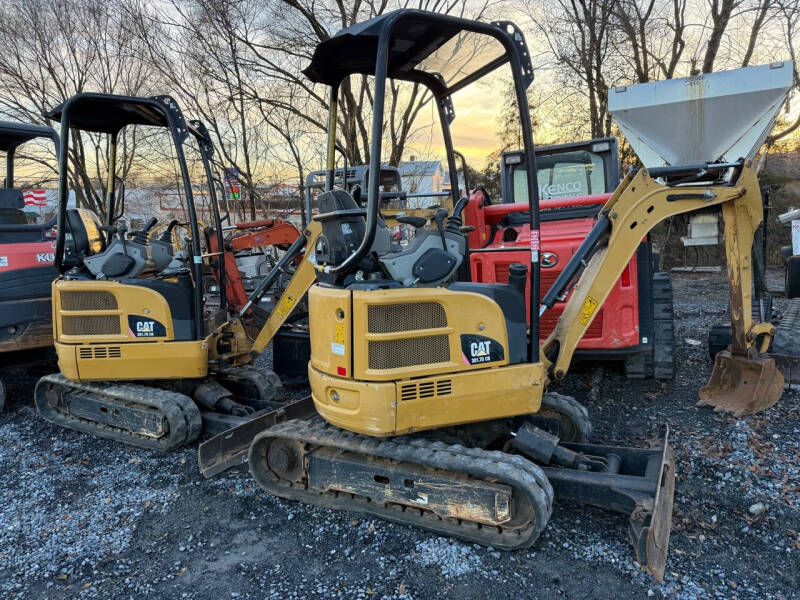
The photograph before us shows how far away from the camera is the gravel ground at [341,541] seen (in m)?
2.86

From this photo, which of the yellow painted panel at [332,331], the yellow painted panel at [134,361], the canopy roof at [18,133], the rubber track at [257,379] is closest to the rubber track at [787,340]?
the yellow painted panel at [332,331]

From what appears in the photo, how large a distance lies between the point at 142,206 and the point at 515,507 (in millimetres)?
20663

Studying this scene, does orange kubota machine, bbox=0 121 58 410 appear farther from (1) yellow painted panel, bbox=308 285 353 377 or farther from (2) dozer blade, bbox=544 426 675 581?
(2) dozer blade, bbox=544 426 675 581

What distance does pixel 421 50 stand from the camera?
3613 millimetres

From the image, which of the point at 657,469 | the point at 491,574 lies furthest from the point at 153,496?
the point at 657,469

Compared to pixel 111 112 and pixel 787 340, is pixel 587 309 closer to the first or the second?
pixel 787 340

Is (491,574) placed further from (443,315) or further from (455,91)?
(455,91)

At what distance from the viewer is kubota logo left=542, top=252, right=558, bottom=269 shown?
5.33 m

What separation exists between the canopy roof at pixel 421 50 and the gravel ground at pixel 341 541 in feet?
9.49

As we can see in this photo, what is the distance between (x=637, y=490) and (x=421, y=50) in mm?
2990

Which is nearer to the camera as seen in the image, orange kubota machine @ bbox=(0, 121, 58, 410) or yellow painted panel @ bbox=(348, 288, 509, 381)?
yellow painted panel @ bbox=(348, 288, 509, 381)

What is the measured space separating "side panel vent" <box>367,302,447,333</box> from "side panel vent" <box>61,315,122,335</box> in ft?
9.21

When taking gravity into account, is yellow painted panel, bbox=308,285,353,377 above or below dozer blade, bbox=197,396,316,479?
above

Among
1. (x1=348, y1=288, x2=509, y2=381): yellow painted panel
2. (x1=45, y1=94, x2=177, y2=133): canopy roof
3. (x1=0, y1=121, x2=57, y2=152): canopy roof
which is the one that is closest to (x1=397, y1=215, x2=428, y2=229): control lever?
(x1=348, y1=288, x2=509, y2=381): yellow painted panel
